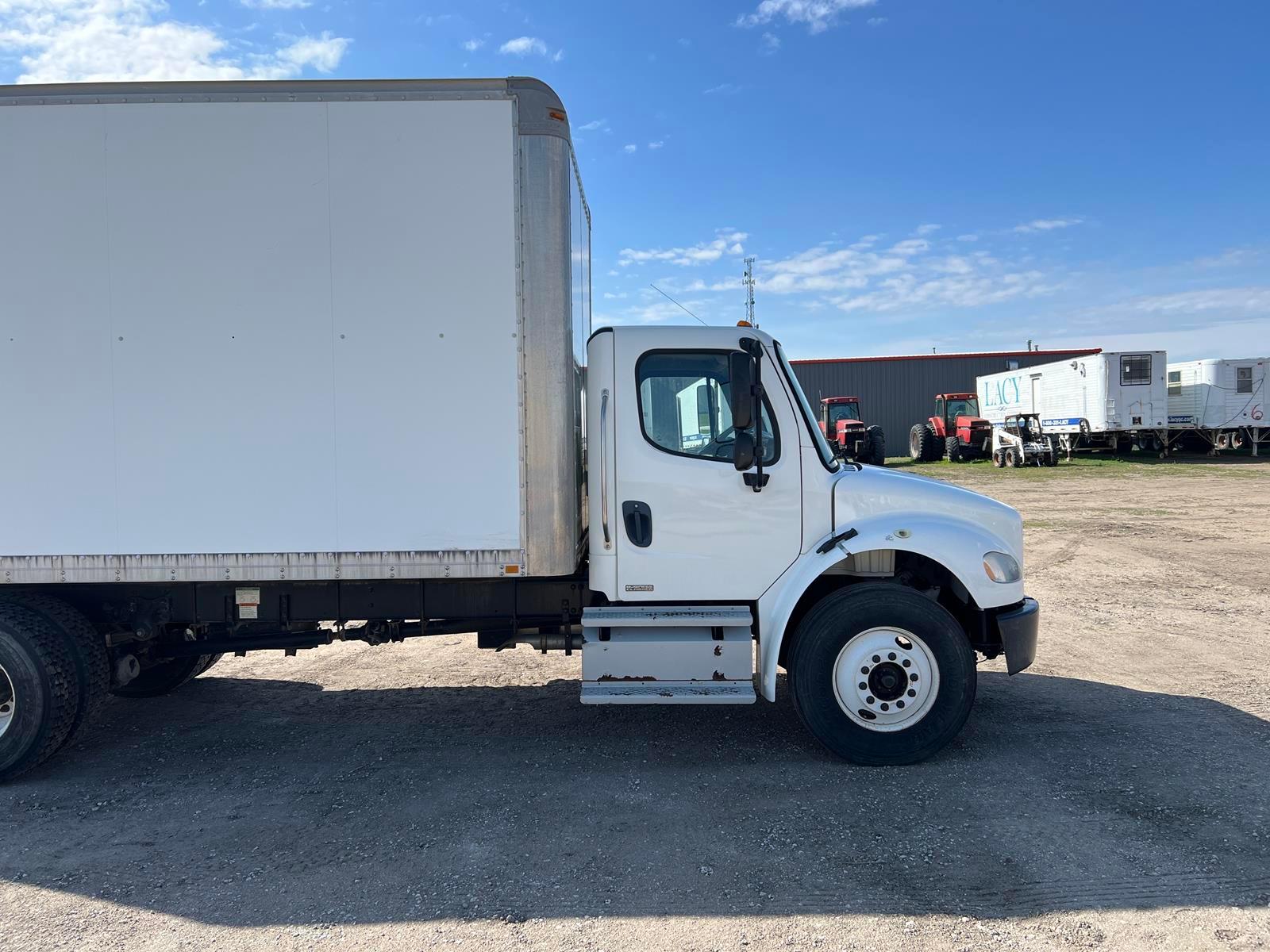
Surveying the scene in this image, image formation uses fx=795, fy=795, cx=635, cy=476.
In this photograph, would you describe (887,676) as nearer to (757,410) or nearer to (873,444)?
(873,444)

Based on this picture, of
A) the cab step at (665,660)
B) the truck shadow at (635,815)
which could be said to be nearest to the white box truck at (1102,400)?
the truck shadow at (635,815)

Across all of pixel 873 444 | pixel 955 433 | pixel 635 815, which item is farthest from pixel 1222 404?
pixel 635 815

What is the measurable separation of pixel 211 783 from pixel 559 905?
8.15ft

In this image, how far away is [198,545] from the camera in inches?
173

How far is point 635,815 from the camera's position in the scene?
4109 mm

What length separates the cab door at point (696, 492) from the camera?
4.63 metres

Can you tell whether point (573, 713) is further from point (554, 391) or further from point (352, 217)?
point (352, 217)

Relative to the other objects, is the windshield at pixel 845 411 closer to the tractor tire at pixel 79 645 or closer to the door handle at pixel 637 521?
the door handle at pixel 637 521

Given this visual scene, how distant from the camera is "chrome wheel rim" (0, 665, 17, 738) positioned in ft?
14.8

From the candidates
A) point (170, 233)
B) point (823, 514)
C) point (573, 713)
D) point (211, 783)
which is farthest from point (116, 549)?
point (823, 514)

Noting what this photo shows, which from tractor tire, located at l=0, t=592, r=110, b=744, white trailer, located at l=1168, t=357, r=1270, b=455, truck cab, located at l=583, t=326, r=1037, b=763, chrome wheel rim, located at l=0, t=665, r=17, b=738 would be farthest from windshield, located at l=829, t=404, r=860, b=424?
chrome wheel rim, located at l=0, t=665, r=17, b=738

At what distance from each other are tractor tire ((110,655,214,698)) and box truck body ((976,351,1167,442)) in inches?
1135

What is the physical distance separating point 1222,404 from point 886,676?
3059cm

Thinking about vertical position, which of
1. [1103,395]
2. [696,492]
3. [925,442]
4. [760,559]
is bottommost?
[760,559]
